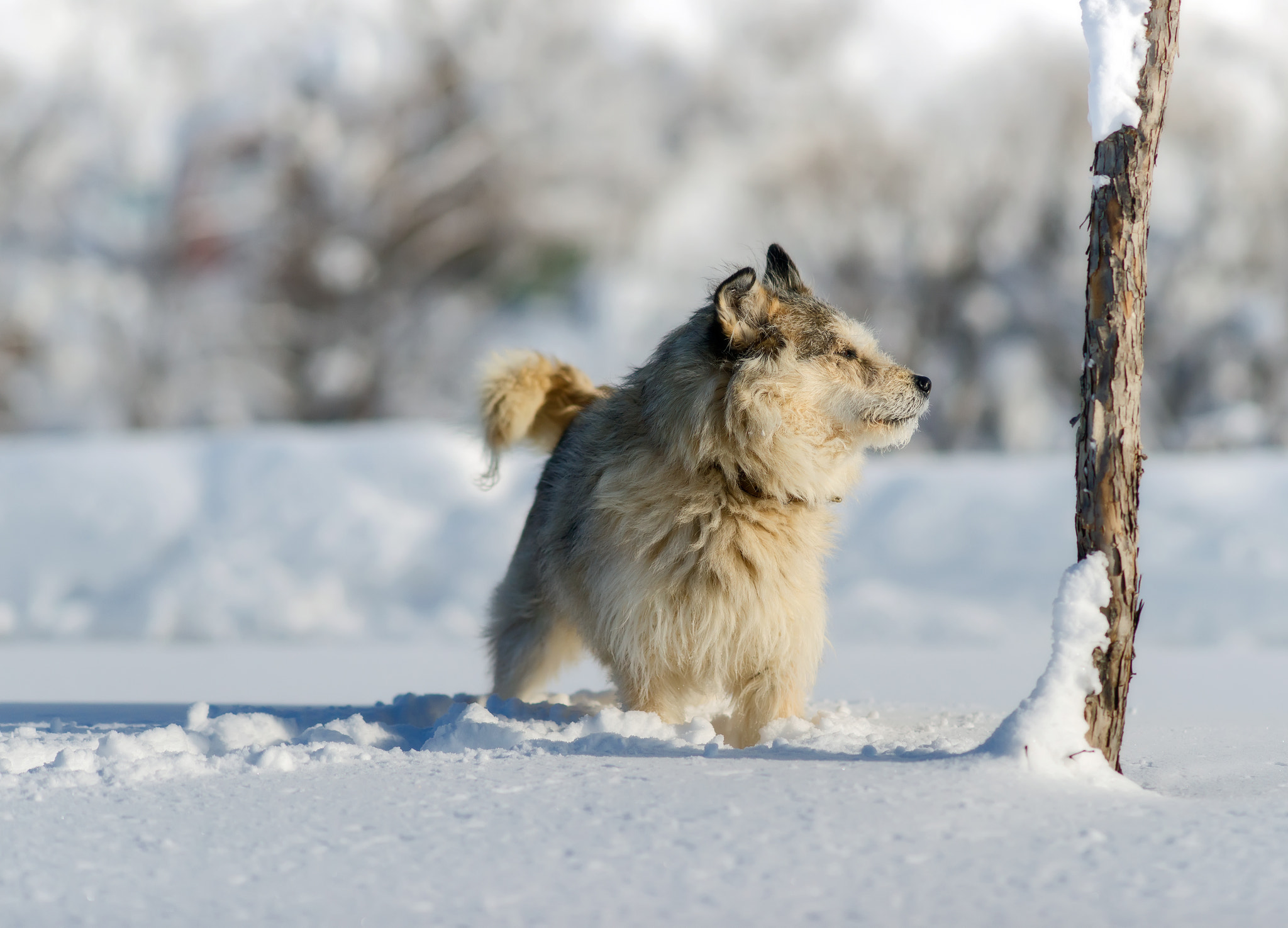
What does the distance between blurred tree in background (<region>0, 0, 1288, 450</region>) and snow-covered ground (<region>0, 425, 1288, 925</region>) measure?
34.5 ft

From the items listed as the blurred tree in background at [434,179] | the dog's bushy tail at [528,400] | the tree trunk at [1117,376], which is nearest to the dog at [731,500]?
the dog's bushy tail at [528,400]

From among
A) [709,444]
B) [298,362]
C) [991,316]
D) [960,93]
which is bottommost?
[709,444]

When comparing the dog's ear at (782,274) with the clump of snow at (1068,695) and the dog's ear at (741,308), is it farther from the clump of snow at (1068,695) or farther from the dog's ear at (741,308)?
the clump of snow at (1068,695)

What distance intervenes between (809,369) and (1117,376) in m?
1.08

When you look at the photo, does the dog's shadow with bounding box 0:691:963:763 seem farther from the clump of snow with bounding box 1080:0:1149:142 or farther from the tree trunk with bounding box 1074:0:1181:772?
the clump of snow with bounding box 1080:0:1149:142

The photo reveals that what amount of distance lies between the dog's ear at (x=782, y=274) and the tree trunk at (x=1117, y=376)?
1.28 meters

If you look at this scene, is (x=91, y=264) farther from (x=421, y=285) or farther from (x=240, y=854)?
(x=240, y=854)

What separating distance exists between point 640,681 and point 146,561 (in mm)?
5914

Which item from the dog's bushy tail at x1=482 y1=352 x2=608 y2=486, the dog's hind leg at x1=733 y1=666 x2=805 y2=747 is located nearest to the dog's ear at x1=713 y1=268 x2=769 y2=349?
the dog's hind leg at x1=733 y1=666 x2=805 y2=747

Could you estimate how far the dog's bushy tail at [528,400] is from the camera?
15.5 feet

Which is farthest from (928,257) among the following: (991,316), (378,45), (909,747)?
(909,747)

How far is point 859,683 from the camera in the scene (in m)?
5.65

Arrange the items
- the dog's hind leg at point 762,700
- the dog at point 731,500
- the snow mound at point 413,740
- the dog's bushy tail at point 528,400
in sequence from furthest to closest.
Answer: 1. the dog's bushy tail at point 528,400
2. the dog's hind leg at point 762,700
3. the dog at point 731,500
4. the snow mound at point 413,740

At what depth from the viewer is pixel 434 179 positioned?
792 inches
